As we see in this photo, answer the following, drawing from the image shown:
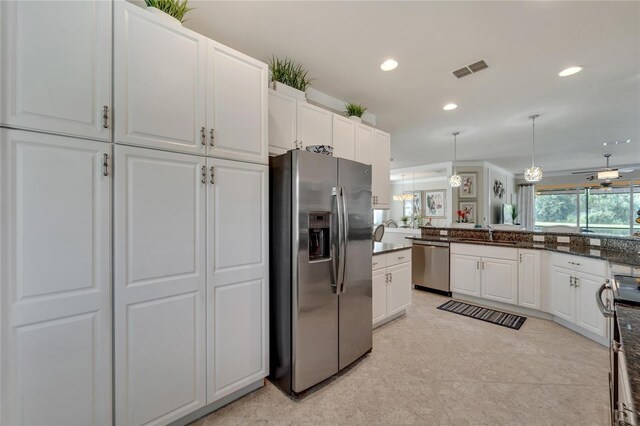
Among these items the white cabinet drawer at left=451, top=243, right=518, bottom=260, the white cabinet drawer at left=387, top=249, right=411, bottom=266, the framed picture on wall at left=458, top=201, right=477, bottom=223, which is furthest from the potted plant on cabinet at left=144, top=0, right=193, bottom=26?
the framed picture on wall at left=458, top=201, right=477, bottom=223

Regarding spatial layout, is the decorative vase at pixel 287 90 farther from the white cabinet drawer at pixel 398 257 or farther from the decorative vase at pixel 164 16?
the white cabinet drawer at pixel 398 257

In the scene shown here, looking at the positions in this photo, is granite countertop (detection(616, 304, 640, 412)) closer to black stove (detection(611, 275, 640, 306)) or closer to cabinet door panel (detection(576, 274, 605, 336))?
black stove (detection(611, 275, 640, 306))

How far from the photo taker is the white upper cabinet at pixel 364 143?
3.15 meters

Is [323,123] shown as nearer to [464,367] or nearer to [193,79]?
[193,79]

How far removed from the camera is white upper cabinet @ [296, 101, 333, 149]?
8.33 ft

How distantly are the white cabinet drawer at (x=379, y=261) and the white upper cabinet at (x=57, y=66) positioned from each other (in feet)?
8.06

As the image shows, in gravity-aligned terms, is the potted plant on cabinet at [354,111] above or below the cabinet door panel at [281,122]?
above

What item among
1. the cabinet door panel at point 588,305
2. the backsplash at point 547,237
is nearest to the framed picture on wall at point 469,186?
the backsplash at point 547,237

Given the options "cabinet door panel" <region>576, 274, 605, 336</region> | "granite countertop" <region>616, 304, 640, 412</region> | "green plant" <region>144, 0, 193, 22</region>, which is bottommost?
"cabinet door panel" <region>576, 274, 605, 336</region>

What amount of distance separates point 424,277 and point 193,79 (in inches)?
173

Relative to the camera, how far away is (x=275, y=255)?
200 cm

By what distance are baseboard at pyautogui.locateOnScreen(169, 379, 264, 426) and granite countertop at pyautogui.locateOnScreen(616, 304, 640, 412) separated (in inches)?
79.7

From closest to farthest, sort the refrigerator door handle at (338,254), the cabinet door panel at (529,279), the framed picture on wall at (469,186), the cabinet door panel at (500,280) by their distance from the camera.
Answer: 1. the refrigerator door handle at (338,254)
2. the cabinet door panel at (529,279)
3. the cabinet door panel at (500,280)
4. the framed picture on wall at (469,186)

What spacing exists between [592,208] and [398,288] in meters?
9.17
